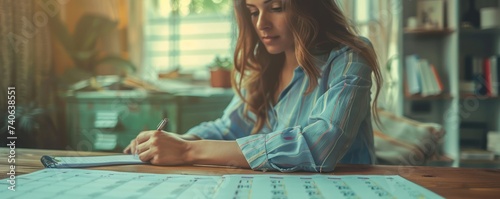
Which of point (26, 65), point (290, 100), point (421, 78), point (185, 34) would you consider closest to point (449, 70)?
point (421, 78)

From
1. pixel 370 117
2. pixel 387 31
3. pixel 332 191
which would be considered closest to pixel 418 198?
pixel 332 191

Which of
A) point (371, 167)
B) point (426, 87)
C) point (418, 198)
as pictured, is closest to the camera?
point (418, 198)

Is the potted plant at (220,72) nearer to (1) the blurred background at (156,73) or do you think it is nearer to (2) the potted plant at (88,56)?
(1) the blurred background at (156,73)

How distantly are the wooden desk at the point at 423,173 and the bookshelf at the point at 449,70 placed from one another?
306 millimetres

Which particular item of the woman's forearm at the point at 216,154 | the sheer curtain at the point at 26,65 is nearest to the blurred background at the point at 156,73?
the sheer curtain at the point at 26,65

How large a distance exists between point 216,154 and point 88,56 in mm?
370

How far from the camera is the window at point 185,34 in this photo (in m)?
0.80

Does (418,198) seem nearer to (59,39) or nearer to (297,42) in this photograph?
(297,42)

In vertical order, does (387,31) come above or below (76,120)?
above

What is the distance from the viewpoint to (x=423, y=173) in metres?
0.58

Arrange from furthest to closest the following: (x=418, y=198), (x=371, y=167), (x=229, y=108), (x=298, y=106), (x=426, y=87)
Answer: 1. (x=426, y=87)
2. (x=229, y=108)
3. (x=298, y=106)
4. (x=371, y=167)
5. (x=418, y=198)

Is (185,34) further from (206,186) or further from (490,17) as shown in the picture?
(490,17)

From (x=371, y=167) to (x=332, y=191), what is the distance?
160mm

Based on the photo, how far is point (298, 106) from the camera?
75 centimetres
